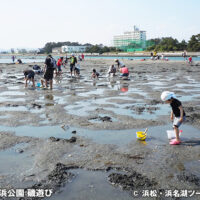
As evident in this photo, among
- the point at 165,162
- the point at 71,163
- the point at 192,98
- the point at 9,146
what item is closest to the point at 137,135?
the point at 165,162

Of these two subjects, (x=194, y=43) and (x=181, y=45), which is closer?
(x=194, y=43)

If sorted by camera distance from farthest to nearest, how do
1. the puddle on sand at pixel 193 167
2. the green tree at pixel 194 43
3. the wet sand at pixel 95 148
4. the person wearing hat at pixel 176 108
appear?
the green tree at pixel 194 43
the person wearing hat at pixel 176 108
the puddle on sand at pixel 193 167
the wet sand at pixel 95 148

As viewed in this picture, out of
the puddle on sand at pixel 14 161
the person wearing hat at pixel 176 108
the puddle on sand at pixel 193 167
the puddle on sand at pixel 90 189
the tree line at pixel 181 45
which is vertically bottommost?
the puddle on sand at pixel 90 189

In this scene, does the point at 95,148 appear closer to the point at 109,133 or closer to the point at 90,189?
the point at 109,133

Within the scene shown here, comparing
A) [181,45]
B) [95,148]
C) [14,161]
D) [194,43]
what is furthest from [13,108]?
[181,45]

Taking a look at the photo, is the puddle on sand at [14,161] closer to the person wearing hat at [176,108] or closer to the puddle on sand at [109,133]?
the puddle on sand at [109,133]

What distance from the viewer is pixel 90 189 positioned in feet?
14.7

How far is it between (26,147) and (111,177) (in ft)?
8.84

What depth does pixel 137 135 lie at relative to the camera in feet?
22.2

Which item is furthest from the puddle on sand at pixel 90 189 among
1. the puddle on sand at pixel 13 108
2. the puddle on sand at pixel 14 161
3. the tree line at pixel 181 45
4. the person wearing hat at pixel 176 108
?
the tree line at pixel 181 45

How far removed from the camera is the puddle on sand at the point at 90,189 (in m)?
4.25

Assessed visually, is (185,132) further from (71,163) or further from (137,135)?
(71,163)

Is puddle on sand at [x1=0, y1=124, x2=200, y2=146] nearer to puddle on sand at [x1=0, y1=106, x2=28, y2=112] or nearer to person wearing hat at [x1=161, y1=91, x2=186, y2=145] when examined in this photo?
person wearing hat at [x1=161, y1=91, x2=186, y2=145]

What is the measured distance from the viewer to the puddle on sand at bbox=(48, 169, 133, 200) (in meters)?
4.25
